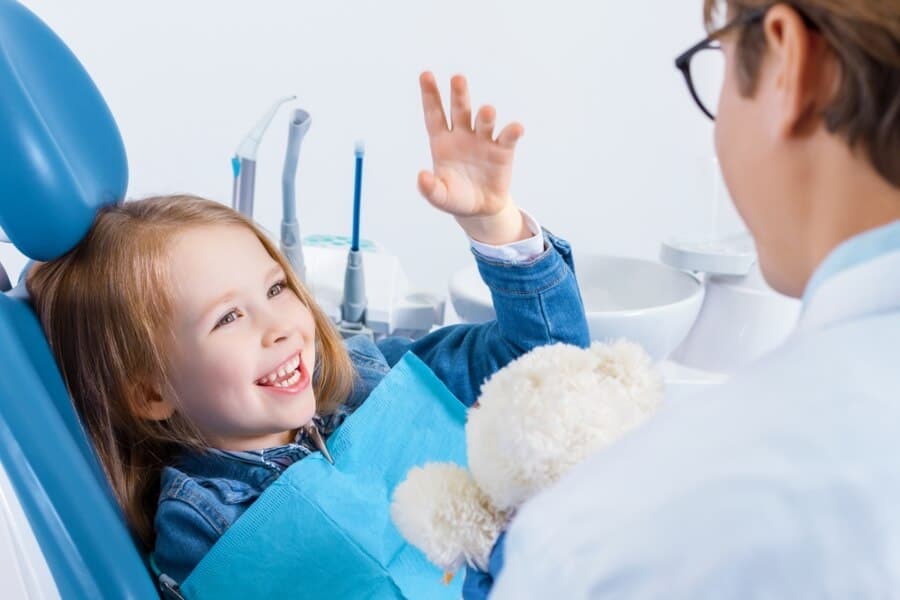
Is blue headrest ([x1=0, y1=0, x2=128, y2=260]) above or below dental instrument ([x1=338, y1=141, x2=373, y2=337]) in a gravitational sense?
above

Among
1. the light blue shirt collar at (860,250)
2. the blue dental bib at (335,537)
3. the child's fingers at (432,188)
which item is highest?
the light blue shirt collar at (860,250)

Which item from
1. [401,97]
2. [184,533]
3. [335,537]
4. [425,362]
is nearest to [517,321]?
[425,362]

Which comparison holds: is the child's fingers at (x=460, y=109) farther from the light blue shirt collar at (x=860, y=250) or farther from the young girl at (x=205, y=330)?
the light blue shirt collar at (x=860, y=250)

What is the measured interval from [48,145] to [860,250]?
0.68 meters

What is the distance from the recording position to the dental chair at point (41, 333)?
0.82 metres

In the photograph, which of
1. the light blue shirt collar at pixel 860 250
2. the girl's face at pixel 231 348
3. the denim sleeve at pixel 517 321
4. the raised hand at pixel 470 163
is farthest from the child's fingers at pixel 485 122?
the light blue shirt collar at pixel 860 250

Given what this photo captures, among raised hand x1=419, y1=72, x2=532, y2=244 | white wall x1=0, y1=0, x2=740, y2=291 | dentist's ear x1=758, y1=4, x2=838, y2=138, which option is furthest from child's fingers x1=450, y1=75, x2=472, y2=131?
white wall x1=0, y1=0, x2=740, y2=291

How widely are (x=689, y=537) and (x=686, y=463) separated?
3 centimetres

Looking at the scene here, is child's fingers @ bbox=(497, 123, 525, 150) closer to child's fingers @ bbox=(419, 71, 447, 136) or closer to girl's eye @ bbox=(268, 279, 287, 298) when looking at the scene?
child's fingers @ bbox=(419, 71, 447, 136)

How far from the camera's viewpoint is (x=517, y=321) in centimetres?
102

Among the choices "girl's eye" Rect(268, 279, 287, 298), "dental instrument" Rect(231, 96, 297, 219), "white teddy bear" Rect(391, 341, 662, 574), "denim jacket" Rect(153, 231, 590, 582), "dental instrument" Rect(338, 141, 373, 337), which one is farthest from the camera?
"dental instrument" Rect(338, 141, 373, 337)

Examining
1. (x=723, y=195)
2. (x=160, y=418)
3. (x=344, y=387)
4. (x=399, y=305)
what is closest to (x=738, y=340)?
(x=723, y=195)

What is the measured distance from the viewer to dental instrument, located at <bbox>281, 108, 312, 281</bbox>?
1.27m

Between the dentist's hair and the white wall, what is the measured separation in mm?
1391
